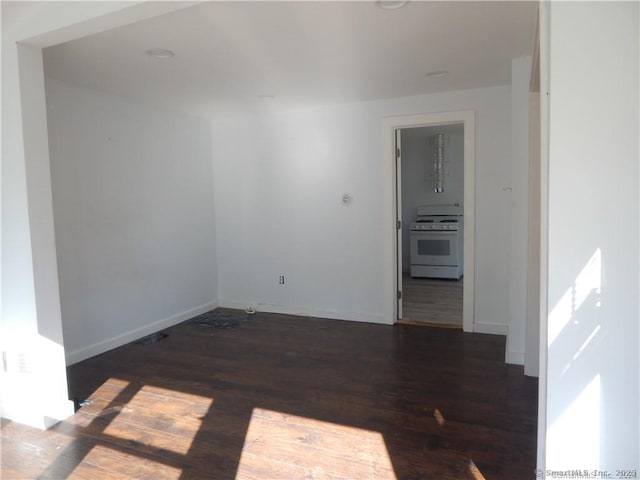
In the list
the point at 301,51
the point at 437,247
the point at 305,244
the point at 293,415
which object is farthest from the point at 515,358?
the point at 437,247

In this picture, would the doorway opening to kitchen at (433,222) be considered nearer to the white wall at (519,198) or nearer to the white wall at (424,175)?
the white wall at (424,175)

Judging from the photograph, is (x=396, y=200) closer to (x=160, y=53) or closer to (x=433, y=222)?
(x=160, y=53)

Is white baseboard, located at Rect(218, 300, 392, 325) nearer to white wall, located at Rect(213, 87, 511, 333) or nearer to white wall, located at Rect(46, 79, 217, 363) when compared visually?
white wall, located at Rect(213, 87, 511, 333)

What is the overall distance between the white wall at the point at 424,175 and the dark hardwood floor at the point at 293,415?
13.0 feet

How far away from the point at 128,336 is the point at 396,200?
3.00m

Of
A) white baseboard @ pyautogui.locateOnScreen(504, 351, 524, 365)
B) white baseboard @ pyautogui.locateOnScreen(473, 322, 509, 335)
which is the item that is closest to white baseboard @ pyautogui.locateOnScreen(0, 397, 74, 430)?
white baseboard @ pyautogui.locateOnScreen(504, 351, 524, 365)

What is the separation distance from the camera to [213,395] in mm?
2807

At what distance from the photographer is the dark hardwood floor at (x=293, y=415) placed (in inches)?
80.1

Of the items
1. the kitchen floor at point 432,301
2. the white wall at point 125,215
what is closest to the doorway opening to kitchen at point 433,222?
the kitchen floor at point 432,301

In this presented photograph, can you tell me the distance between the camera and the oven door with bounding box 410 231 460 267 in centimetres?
665

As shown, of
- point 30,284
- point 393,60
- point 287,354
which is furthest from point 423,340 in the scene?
point 30,284

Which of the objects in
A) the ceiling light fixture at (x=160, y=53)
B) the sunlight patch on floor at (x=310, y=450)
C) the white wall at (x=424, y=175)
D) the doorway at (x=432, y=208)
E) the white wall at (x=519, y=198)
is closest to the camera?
the sunlight patch on floor at (x=310, y=450)

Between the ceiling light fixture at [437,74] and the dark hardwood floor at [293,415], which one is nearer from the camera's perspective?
the dark hardwood floor at [293,415]

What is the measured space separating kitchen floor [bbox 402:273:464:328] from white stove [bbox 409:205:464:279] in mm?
155
